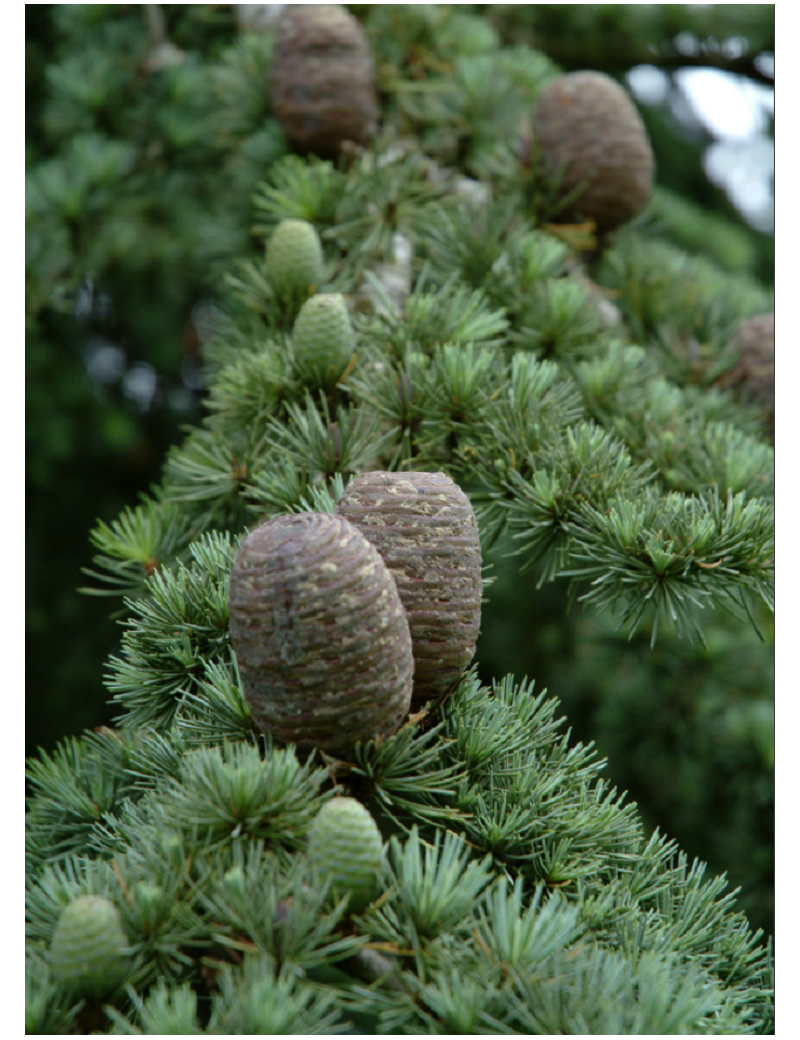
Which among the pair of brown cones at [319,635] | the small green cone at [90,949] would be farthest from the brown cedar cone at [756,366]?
the small green cone at [90,949]

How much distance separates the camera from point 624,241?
3.81ft

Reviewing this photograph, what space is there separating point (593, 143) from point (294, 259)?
16.6 inches

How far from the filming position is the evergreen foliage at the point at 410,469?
0.44 meters

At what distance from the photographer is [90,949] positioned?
1.37ft

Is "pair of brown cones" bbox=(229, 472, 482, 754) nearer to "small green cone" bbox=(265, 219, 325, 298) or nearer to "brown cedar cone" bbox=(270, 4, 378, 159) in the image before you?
"small green cone" bbox=(265, 219, 325, 298)

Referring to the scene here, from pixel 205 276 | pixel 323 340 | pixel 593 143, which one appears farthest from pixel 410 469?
pixel 205 276

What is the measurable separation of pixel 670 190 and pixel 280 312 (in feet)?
4.42

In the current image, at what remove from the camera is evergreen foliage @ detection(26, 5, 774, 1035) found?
0.44 metres

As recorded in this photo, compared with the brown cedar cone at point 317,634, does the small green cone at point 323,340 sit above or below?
above

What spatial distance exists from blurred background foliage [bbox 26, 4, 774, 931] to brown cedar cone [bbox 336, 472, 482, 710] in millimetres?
492

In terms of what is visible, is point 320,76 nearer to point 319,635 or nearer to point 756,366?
point 756,366

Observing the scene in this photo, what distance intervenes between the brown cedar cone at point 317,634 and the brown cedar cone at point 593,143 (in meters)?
0.73

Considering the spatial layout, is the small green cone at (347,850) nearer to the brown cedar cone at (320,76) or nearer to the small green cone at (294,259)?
the small green cone at (294,259)

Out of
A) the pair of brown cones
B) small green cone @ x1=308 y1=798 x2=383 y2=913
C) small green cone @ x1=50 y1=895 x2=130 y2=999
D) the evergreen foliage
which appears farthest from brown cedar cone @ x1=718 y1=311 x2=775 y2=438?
small green cone @ x1=50 y1=895 x2=130 y2=999
